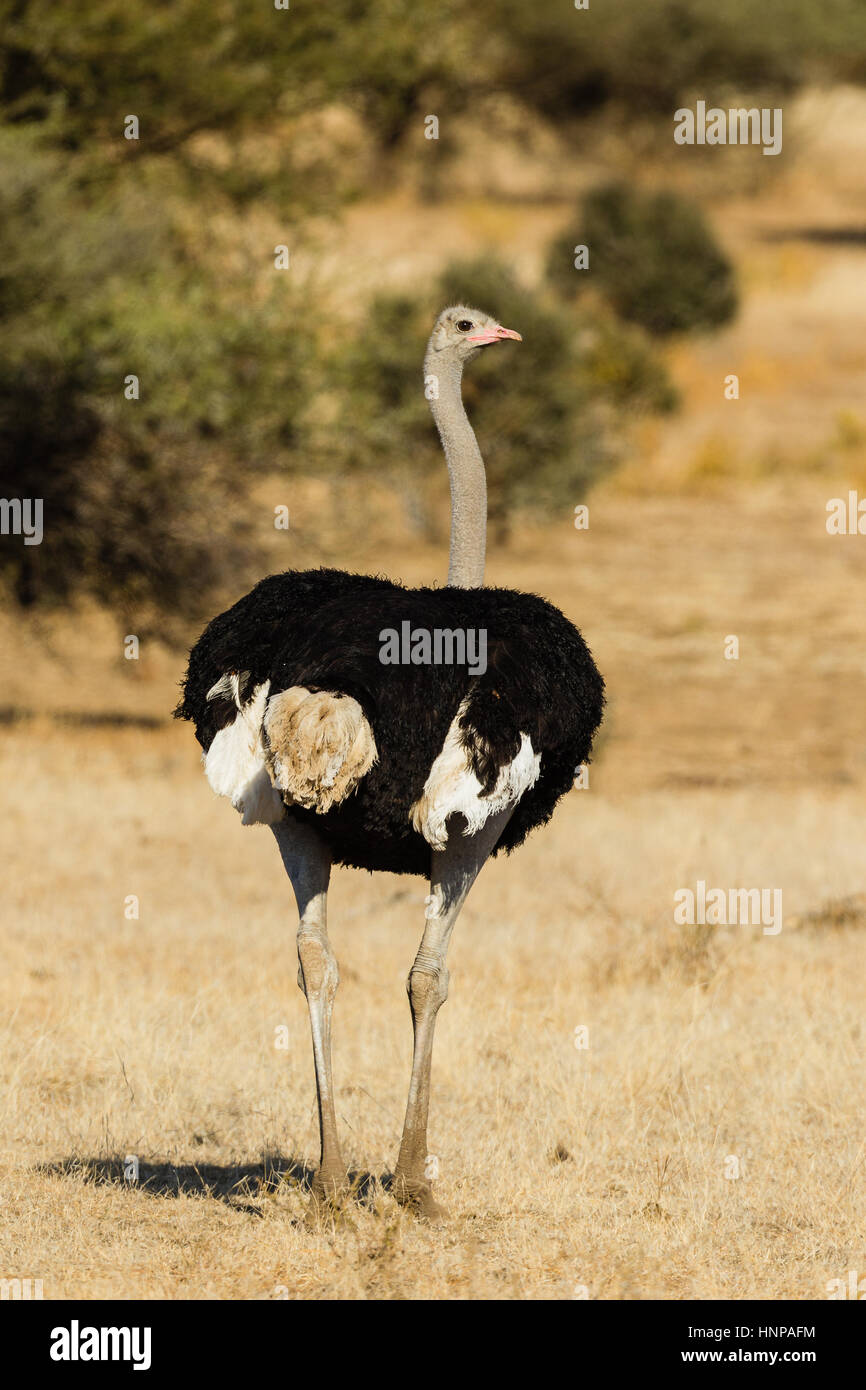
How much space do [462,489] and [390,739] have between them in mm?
1215

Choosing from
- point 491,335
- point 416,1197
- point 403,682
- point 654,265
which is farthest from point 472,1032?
point 654,265

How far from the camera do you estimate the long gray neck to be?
5277mm

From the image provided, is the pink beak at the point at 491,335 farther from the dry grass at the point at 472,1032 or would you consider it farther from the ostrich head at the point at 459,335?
the dry grass at the point at 472,1032

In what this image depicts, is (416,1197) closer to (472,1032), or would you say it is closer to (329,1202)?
(329,1202)

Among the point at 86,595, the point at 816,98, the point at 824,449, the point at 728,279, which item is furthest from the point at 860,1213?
the point at 816,98

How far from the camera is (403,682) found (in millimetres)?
4379

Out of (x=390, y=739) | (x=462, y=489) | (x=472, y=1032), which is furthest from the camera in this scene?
(x=472, y=1032)

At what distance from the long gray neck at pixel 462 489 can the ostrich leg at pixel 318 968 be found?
35.8 inches

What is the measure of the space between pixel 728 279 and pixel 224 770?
90.5 feet

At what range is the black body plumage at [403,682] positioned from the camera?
4352 millimetres

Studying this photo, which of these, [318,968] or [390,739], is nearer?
[390,739]

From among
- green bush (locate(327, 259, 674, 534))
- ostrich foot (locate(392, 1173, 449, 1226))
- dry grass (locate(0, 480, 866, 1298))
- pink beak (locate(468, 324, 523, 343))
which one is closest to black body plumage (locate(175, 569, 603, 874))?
ostrich foot (locate(392, 1173, 449, 1226))

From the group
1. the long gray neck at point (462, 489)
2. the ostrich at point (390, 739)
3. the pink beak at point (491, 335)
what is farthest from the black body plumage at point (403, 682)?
the pink beak at point (491, 335)
